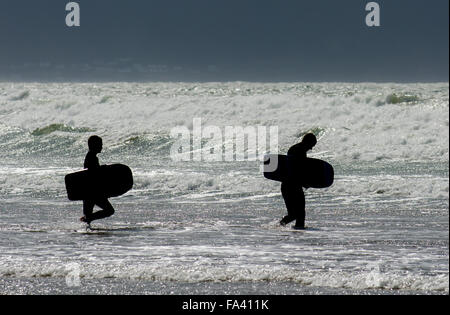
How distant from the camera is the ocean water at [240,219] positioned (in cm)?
905

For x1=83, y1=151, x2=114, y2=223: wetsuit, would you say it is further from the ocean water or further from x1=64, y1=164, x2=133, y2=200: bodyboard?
the ocean water

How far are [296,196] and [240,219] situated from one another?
5.04 ft

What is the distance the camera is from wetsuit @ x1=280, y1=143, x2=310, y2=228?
12.3 metres

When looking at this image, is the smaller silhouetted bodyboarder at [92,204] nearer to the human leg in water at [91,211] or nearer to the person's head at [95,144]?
the human leg in water at [91,211]

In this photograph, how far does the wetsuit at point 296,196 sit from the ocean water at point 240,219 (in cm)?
23

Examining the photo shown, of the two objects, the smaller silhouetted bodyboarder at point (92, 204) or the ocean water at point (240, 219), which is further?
the smaller silhouetted bodyboarder at point (92, 204)

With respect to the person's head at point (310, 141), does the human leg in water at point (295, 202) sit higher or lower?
lower

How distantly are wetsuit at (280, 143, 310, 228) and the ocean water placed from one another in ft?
0.74

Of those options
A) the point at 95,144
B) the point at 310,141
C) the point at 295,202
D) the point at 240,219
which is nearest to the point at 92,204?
the point at 95,144

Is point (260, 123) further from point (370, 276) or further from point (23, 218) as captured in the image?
point (370, 276)

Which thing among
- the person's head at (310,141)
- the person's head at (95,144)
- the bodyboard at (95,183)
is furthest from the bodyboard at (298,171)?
the person's head at (95,144)

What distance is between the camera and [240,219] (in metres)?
13.6

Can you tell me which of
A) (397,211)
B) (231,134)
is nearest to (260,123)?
(231,134)
